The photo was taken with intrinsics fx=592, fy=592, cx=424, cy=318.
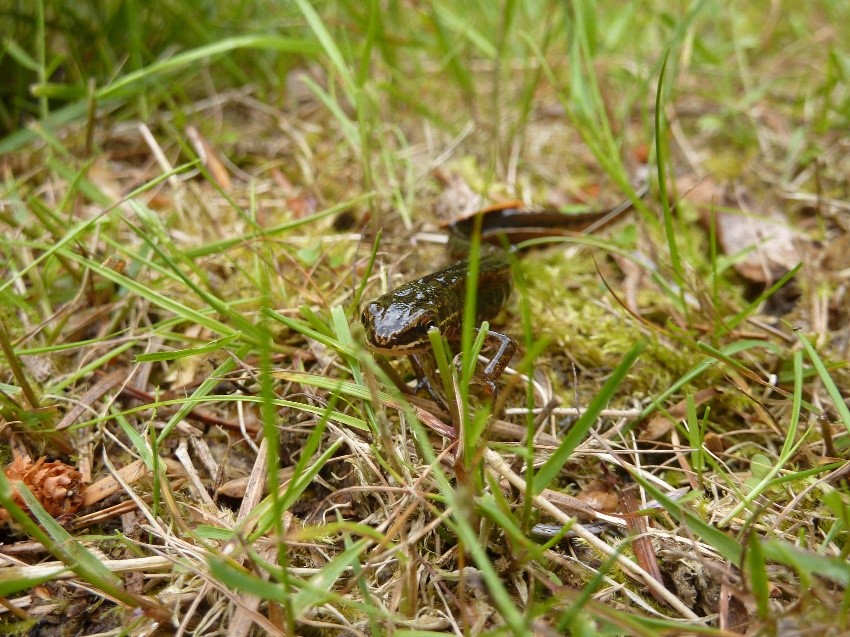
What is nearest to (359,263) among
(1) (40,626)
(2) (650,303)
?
(2) (650,303)

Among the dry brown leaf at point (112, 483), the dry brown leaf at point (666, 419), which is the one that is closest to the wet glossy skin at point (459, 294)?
the dry brown leaf at point (666, 419)

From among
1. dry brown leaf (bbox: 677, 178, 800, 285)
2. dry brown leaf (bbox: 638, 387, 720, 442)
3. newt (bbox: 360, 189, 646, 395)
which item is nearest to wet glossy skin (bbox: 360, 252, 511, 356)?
newt (bbox: 360, 189, 646, 395)

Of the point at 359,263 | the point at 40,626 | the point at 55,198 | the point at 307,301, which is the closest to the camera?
the point at 40,626

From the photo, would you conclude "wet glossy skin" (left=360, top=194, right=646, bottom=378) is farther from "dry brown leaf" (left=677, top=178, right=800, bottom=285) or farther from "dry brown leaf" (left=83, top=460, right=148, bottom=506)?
"dry brown leaf" (left=83, top=460, right=148, bottom=506)

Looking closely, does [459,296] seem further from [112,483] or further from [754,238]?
[754,238]

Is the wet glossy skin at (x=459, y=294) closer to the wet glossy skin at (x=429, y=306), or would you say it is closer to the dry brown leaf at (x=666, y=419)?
the wet glossy skin at (x=429, y=306)

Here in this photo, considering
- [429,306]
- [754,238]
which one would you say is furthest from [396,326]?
[754,238]

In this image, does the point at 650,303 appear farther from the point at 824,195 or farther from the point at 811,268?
the point at 824,195
